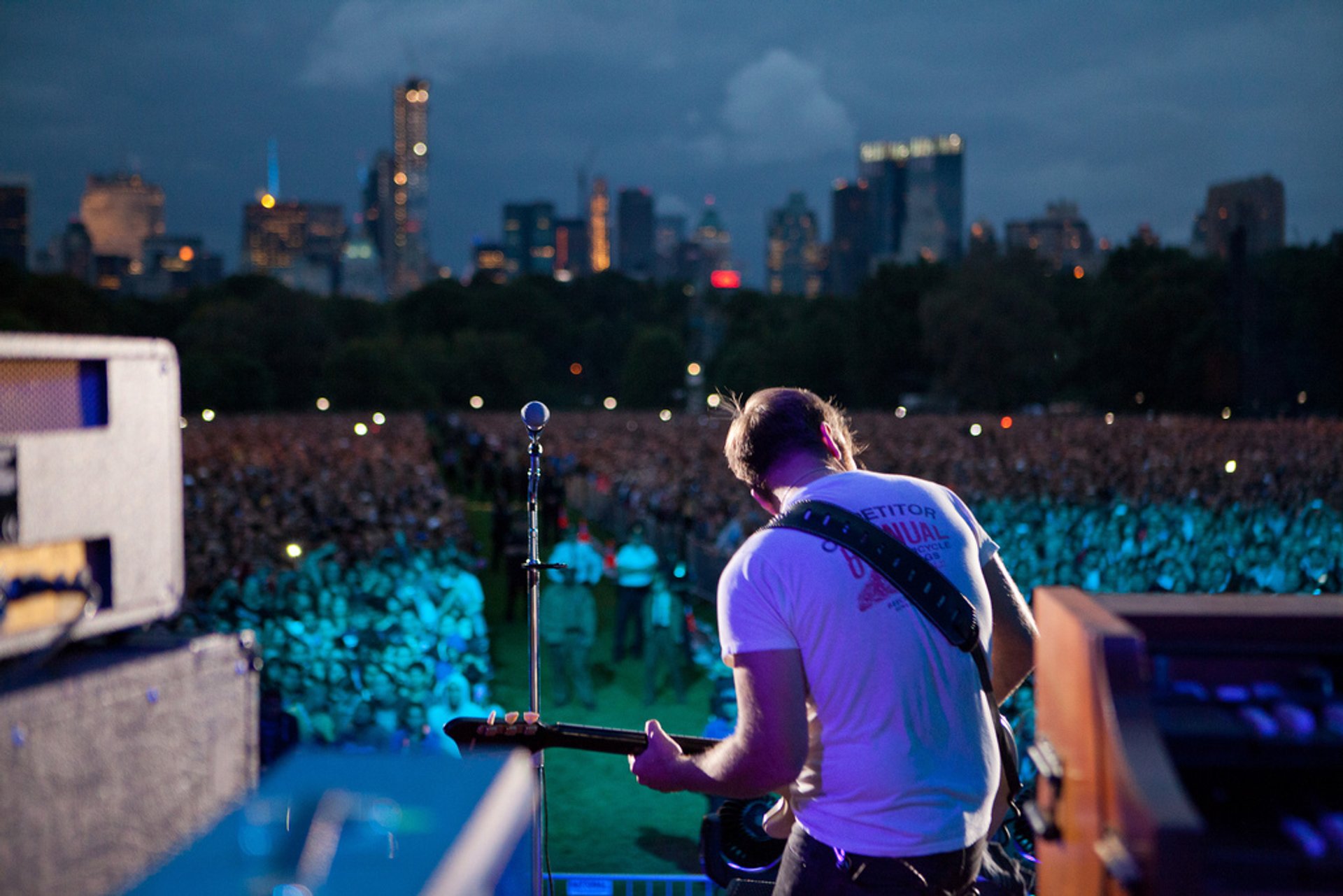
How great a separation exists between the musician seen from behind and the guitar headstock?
429mm

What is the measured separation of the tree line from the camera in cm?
5719

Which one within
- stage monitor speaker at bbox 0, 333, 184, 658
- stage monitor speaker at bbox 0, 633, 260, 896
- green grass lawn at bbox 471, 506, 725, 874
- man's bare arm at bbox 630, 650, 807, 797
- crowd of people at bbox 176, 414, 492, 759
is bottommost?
green grass lawn at bbox 471, 506, 725, 874

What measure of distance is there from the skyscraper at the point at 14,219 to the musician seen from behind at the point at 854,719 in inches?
5798

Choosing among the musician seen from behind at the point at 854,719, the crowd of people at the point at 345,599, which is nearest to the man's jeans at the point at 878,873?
the musician seen from behind at the point at 854,719

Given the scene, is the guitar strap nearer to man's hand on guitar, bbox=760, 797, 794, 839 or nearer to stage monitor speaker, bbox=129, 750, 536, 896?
man's hand on guitar, bbox=760, 797, 794, 839

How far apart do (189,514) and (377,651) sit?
26.3 ft

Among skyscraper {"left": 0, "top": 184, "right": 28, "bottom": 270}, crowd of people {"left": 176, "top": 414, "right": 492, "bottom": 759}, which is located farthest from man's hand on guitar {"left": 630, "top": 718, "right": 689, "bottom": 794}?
skyscraper {"left": 0, "top": 184, "right": 28, "bottom": 270}

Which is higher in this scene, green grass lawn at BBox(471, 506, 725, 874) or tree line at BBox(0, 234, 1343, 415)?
tree line at BBox(0, 234, 1343, 415)

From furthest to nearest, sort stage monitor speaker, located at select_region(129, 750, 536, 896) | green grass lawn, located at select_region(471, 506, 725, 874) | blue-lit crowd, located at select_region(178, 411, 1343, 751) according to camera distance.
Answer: blue-lit crowd, located at select_region(178, 411, 1343, 751), green grass lawn, located at select_region(471, 506, 725, 874), stage monitor speaker, located at select_region(129, 750, 536, 896)

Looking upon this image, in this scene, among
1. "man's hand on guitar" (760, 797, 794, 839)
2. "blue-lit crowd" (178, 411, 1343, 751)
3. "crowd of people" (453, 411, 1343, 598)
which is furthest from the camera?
"crowd of people" (453, 411, 1343, 598)

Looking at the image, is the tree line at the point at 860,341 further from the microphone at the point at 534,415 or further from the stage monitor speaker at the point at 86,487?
the stage monitor speaker at the point at 86,487

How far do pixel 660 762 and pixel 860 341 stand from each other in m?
73.4

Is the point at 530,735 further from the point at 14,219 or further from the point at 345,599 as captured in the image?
the point at 14,219

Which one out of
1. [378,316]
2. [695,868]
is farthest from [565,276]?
[695,868]
